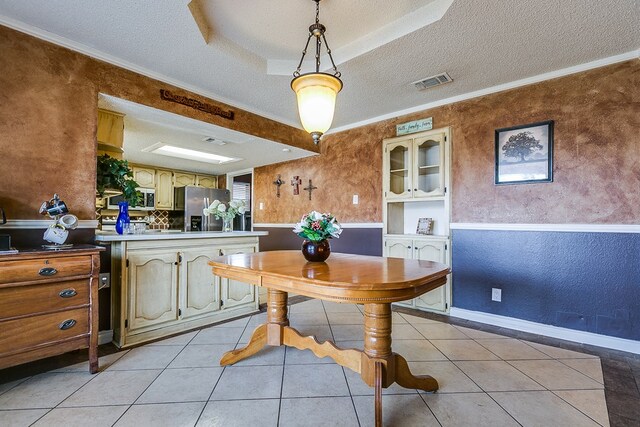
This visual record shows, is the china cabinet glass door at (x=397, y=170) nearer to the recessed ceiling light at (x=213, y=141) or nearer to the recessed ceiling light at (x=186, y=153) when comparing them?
the recessed ceiling light at (x=213, y=141)

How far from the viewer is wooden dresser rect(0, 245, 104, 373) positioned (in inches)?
67.6

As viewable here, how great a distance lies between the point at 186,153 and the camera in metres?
5.15

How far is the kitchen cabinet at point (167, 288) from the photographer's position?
2.45 metres

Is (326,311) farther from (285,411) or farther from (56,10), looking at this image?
(56,10)

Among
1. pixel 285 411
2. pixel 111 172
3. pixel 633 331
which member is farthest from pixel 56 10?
pixel 633 331

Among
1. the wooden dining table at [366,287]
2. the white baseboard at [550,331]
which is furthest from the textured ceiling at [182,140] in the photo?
the white baseboard at [550,331]

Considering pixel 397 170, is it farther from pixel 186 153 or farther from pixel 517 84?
pixel 186 153

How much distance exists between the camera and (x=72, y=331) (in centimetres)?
194

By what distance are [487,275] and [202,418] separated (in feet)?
9.20

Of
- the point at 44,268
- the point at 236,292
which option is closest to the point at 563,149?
the point at 236,292

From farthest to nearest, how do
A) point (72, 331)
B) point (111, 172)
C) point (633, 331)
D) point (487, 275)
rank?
point (487, 275), point (111, 172), point (633, 331), point (72, 331)

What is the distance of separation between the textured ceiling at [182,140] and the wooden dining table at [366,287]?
1.92 metres

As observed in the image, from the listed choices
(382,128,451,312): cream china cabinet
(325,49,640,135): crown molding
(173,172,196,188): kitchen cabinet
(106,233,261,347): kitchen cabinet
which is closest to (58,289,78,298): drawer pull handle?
(106,233,261,347): kitchen cabinet

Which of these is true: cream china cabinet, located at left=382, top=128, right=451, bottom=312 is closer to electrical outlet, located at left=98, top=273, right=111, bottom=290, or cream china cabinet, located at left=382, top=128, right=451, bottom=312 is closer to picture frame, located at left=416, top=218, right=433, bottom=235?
picture frame, located at left=416, top=218, right=433, bottom=235
